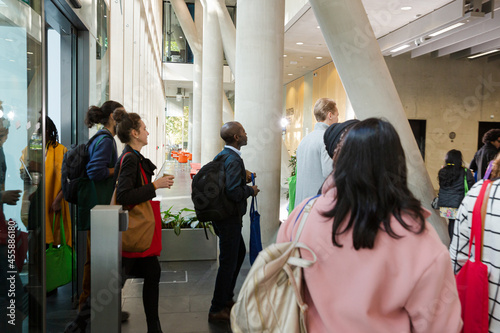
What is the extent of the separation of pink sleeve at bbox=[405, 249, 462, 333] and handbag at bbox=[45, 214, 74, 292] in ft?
9.29

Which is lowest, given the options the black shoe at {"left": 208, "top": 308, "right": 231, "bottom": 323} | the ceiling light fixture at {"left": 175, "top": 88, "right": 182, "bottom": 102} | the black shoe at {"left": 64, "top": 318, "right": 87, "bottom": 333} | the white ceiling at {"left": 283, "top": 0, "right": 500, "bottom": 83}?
the black shoe at {"left": 208, "top": 308, "right": 231, "bottom": 323}

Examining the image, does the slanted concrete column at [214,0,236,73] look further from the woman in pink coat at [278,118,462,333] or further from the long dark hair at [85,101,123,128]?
the woman in pink coat at [278,118,462,333]

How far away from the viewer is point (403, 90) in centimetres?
1452

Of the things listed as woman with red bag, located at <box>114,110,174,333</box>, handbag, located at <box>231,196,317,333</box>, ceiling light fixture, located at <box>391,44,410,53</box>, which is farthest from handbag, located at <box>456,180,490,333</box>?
ceiling light fixture, located at <box>391,44,410,53</box>

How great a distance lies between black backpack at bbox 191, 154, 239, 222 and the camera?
308cm

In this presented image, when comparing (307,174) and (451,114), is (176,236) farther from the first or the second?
(451,114)

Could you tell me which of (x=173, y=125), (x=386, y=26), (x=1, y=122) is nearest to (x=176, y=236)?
(x=1, y=122)

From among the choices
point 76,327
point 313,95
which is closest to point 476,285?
point 76,327

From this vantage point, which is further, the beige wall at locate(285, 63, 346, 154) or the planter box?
the beige wall at locate(285, 63, 346, 154)

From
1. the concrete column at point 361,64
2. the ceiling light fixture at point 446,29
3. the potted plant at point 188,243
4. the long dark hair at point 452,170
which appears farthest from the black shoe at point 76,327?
the ceiling light fixture at point 446,29

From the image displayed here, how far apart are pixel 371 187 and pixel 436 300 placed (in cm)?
36

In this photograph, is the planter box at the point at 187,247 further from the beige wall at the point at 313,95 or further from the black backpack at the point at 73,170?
the beige wall at the point at 313,95

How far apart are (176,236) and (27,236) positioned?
9.41 feet

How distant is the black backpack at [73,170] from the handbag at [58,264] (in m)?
0.35
